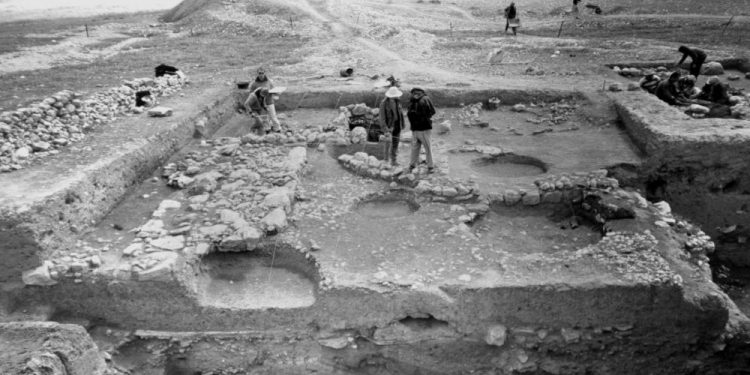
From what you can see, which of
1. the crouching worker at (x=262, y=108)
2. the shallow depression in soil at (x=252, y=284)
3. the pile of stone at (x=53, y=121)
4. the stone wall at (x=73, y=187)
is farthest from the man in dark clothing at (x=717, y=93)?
the pile of stone at (x=53, y=121)

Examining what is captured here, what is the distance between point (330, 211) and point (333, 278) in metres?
1.60

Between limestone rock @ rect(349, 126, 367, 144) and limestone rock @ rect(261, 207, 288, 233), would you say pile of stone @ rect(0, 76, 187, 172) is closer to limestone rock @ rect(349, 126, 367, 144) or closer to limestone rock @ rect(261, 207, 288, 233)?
limestone rock @ rect(261, 207, 288, 233)

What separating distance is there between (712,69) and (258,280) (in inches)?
499

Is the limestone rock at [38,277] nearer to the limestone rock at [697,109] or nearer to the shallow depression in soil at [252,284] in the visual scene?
the shallow depression in soil at [252,284]

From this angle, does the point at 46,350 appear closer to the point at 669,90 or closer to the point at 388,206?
the point at 388,206

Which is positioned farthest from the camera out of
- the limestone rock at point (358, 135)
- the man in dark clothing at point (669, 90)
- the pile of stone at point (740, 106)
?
the man in dark clothing at point (669, 90)

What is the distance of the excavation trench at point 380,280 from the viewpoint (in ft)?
17.9

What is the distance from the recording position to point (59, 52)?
55.0ft

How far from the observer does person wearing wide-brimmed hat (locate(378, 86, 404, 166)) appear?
8453mm

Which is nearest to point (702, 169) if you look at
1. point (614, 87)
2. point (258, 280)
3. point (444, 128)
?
point (614, 87)

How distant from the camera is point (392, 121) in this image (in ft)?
28.1

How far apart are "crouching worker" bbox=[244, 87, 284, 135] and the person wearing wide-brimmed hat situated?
230 cm

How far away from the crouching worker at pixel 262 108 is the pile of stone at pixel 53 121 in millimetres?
2120

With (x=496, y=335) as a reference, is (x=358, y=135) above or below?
above
